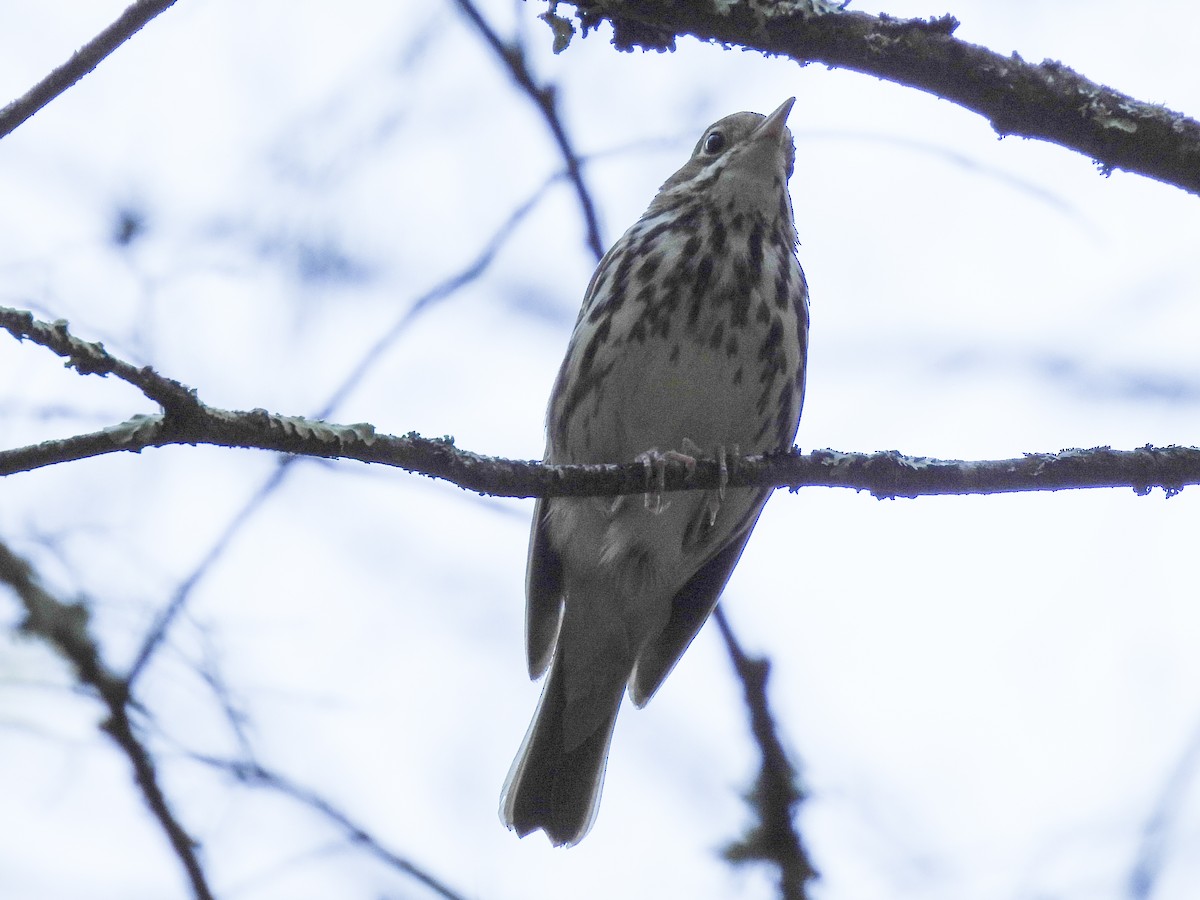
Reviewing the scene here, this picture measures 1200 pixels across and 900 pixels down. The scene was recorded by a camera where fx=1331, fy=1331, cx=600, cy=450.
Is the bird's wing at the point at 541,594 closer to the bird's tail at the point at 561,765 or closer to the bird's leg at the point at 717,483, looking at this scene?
the bird's tail at the point at 561,765

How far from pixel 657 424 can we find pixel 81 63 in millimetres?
2688

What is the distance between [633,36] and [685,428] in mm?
2150

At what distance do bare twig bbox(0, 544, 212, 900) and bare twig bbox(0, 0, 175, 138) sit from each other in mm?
1669

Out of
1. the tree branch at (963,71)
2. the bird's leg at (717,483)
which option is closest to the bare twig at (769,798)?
the bird's leg at (717,483)

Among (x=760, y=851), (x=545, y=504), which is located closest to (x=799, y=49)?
(x=760, y=851)

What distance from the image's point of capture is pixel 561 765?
5660 millimetres

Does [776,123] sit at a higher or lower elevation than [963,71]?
higher

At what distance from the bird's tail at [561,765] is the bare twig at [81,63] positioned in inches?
140

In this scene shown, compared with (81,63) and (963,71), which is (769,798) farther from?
(81,63)

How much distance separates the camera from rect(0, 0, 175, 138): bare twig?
2398 millimetres

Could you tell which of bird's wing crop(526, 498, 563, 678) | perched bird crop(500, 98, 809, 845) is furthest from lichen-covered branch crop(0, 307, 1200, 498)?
bird's wing crop(526, 498, 563, 678)

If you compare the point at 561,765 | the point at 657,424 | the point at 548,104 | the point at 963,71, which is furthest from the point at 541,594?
the point at 963,71

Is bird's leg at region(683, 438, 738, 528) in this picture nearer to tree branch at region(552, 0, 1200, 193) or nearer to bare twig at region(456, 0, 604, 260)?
bare twig at region(456, 0, 604, 260)

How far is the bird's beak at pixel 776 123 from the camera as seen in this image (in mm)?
5333
